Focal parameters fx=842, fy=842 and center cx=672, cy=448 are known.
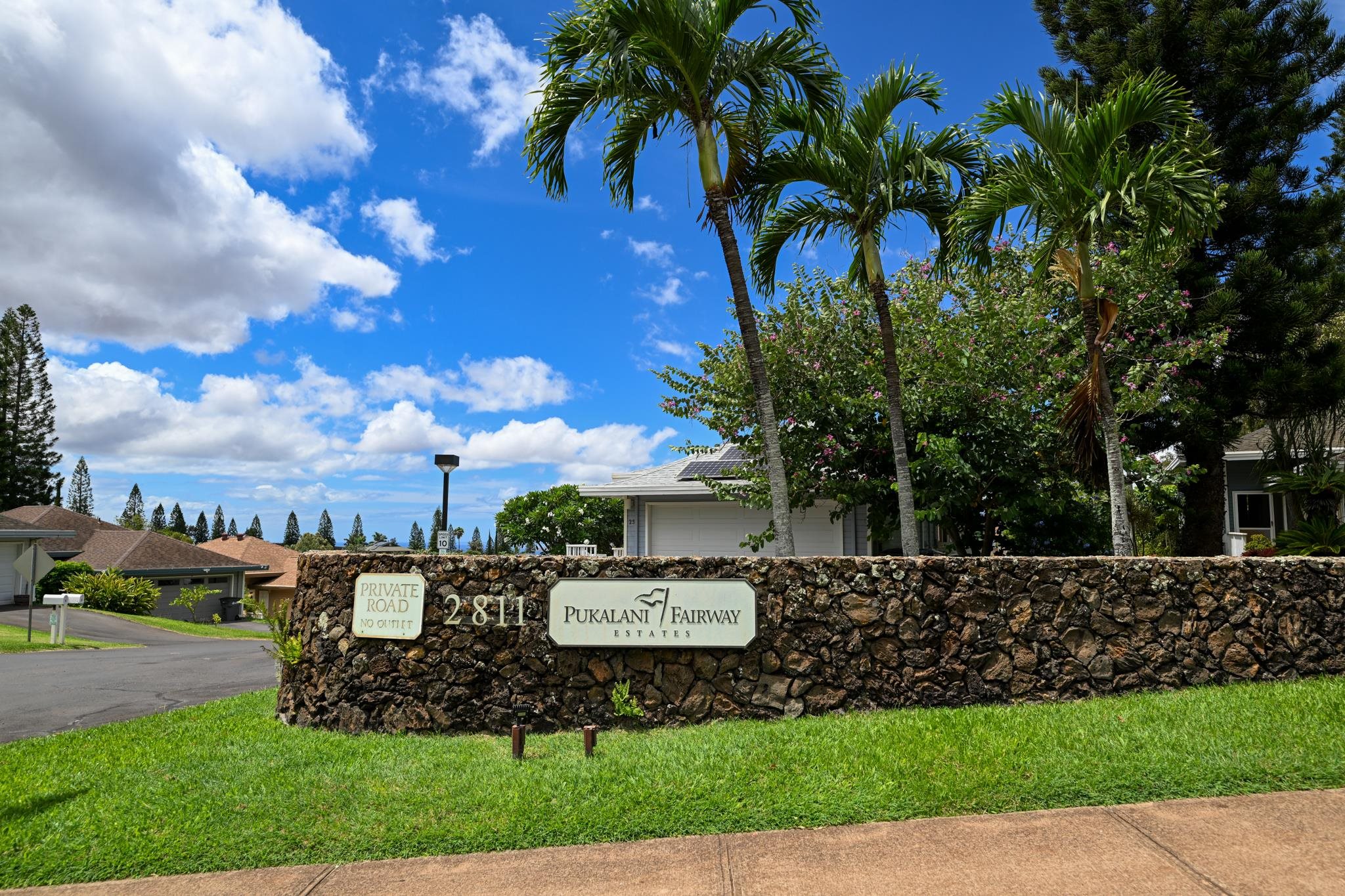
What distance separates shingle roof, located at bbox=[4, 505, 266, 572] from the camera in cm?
3644

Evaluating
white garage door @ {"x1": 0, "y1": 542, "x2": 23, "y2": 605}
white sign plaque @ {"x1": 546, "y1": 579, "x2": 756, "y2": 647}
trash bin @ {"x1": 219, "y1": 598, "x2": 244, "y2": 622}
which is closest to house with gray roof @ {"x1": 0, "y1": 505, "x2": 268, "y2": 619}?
trash bin @ {"x1": 219, "y1": 598, "x2": 244, "y2": 622}

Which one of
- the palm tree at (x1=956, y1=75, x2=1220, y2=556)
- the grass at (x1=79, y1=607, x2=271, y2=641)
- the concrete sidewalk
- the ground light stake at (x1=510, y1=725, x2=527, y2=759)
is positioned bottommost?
the grass at (x1=79, y1=607, x2=271, y2=641)

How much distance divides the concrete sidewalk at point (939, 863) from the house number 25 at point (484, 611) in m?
3.03

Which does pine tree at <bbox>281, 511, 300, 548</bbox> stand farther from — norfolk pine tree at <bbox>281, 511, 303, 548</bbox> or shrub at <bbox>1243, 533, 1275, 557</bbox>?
shrub at <bbox>1243, 533, 1275, 557</bbox>

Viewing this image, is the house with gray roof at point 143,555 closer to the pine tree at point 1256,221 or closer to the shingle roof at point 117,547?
the shingle roof at point 117,547

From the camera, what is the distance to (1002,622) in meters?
7.82

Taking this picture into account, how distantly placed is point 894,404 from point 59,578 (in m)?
34.2

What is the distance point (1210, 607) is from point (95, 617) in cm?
2994

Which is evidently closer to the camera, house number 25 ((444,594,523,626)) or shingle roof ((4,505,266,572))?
house number 25 ((444,594,523,626))

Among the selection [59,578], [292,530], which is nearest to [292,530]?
[292,530]

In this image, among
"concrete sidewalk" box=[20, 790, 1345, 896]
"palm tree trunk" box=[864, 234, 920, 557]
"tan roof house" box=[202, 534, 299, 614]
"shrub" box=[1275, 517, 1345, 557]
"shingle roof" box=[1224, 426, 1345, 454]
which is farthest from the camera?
"tan roof house" box=[202, 534, 299, 614]

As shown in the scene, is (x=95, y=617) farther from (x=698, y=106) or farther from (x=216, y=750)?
(x=698, y=106)

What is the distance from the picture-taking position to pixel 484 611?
796 centimetres

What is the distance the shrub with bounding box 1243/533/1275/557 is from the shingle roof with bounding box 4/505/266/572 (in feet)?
128
